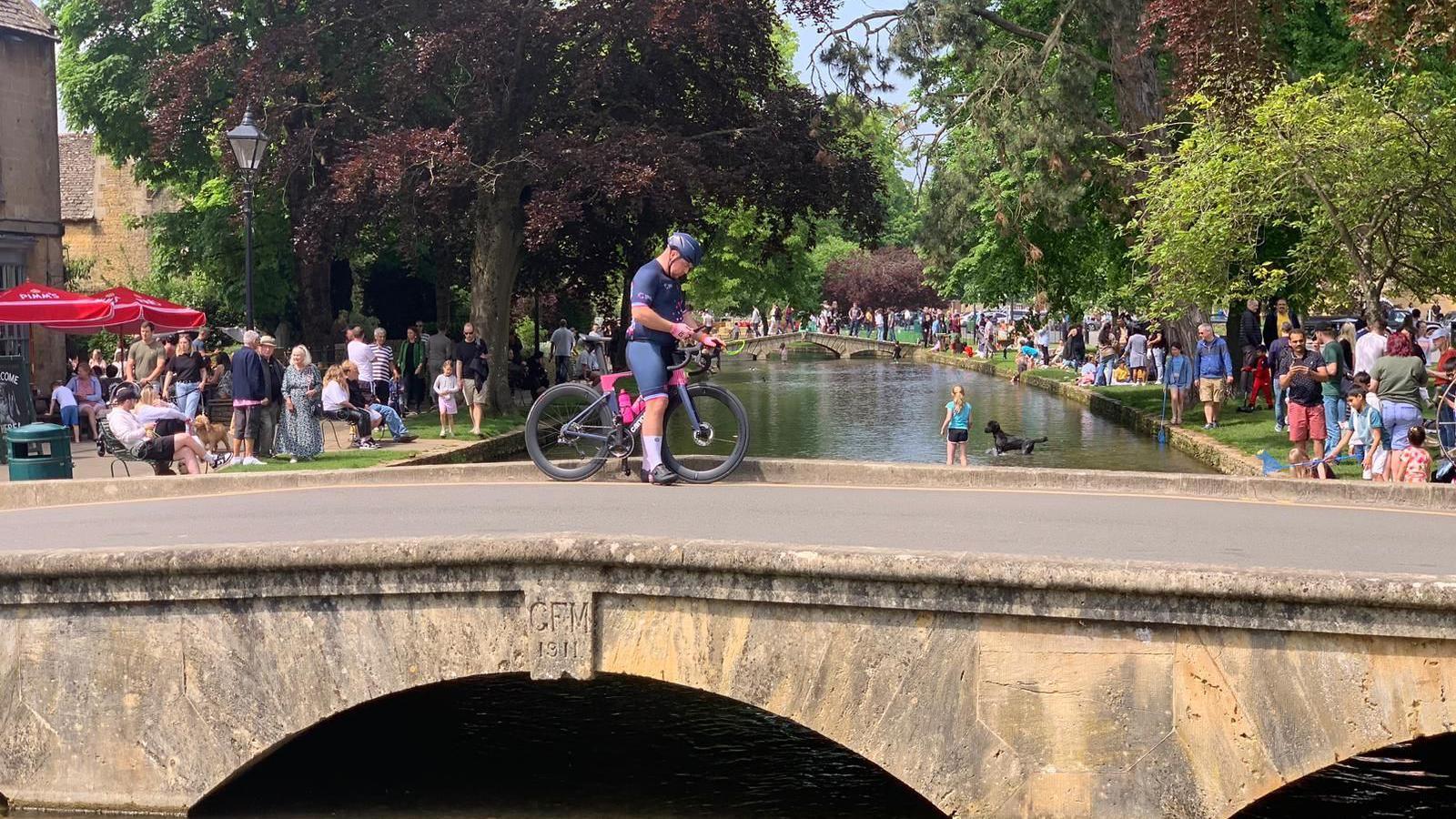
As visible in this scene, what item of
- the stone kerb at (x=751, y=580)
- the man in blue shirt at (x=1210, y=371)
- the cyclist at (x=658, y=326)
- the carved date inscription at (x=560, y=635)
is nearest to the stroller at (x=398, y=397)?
the man in blue shirt at (x=1210, y=371)

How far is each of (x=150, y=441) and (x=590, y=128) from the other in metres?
13.6

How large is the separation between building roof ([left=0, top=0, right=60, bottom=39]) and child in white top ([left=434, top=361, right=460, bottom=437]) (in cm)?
1234

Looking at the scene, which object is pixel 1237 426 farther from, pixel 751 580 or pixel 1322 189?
pixel 751 580

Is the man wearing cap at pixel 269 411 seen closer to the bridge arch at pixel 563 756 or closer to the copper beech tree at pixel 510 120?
the copper beech tree at pixel 510 120

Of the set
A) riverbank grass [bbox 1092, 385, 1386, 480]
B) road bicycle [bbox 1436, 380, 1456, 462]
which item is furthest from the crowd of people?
riverbank grass [bbox 1092, 385, 1386, 480]

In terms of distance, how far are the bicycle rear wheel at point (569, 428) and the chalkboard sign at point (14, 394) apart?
38.9ft

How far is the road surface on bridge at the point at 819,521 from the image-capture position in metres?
10.4

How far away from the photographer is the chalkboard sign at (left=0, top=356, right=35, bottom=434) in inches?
888

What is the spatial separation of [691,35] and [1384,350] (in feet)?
42.0

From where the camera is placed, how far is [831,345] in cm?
8119

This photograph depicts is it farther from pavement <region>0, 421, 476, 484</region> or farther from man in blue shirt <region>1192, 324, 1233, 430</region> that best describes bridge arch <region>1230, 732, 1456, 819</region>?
man in blue shirt <region>1192, 324, 1233, 430</region>

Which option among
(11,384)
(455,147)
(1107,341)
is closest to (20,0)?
(455,147)

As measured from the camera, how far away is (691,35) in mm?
28828

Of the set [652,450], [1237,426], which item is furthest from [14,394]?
[1237,426]
